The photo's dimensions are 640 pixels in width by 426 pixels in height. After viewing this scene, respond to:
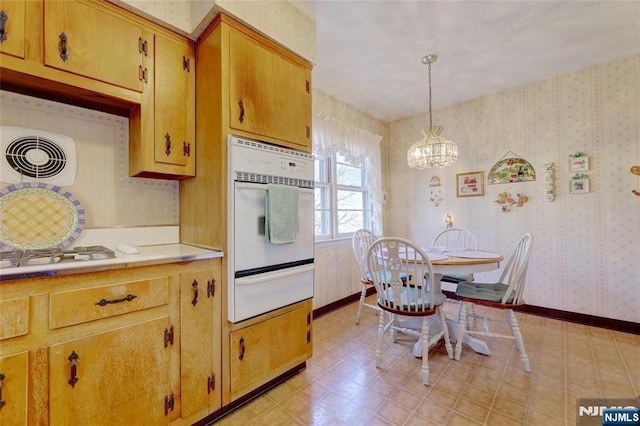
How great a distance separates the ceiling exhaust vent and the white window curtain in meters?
2.04

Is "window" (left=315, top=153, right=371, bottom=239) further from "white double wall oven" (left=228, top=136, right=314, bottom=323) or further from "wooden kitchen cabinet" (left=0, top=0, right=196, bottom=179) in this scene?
"wooden kitchen cabinet" (left=0, top=0, right=196, bottom=179)

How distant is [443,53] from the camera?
2.38 metres

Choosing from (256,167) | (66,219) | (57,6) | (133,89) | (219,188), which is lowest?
(66,219)

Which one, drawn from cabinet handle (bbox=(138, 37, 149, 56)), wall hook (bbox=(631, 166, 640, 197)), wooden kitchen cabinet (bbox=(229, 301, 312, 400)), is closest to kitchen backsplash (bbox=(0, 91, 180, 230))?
cabinet handle (bbox=(138, 37, 149, 56))

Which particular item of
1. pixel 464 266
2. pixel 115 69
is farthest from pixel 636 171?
pixel 115 69

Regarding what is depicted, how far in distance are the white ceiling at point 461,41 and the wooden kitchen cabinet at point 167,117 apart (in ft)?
2.88

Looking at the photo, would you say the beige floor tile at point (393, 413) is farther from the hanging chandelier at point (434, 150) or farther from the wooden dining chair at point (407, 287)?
the hanging chandelier at point (434, 150)

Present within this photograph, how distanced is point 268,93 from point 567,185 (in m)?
3.14

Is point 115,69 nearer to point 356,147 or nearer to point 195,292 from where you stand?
point 195,292

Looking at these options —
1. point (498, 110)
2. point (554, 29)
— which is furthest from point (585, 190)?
point (554, 29)

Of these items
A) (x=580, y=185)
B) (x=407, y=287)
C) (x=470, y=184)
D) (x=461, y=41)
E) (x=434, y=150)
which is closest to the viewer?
(x=407, y=287)

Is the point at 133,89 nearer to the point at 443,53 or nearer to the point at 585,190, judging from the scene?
the point at 443,53

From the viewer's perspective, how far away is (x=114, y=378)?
45.0 inches

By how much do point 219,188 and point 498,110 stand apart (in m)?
3.37
